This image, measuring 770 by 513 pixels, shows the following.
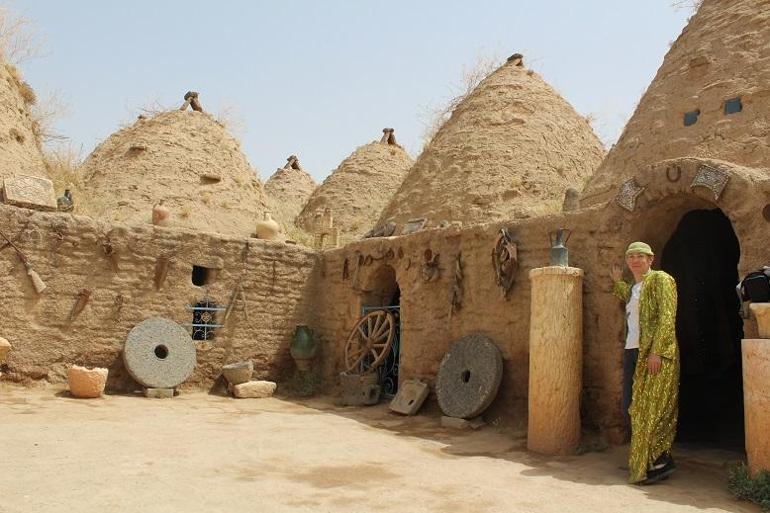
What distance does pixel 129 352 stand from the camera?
8.51 m

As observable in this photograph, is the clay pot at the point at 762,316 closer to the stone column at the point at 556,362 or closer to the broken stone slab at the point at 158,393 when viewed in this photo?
the stone column at the point at 556,362

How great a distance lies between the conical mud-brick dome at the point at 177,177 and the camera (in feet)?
40.7

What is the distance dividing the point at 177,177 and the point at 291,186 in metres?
9.82

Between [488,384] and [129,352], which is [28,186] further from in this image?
[488,384]

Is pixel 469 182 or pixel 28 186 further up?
pixel 469 182

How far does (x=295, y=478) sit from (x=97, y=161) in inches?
447

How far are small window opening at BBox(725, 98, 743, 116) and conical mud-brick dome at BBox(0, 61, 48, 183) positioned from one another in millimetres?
10110

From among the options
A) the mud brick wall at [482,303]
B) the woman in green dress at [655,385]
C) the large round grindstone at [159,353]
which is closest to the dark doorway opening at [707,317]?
the mud brick wall at [482,303]

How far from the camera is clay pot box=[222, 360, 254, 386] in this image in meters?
9.09

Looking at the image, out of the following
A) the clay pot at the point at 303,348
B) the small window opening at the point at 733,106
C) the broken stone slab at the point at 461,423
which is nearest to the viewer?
the broken stone slab at the point at 461,423

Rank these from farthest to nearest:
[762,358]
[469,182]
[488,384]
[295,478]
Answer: [469,182]
[488,384]
[295,478]
[762,358]

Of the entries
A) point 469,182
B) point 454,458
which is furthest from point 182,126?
point 454,458

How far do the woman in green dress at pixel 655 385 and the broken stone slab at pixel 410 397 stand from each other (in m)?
3.37

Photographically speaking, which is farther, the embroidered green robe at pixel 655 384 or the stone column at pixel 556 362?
the stone column at pixel 556 362
